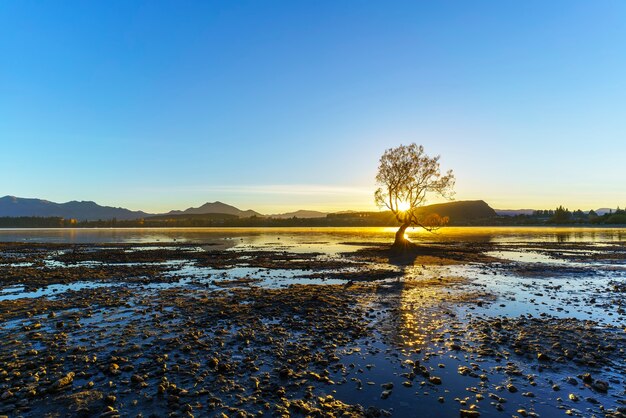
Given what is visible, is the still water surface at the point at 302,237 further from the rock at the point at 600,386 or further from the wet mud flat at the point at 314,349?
the rock at the point at 600,386

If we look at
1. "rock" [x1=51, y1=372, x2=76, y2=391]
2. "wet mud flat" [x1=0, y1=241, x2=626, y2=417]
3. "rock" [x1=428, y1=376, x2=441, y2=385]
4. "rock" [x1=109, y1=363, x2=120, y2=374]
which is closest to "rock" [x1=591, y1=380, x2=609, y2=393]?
"wet mud flat" [x1=0, y1=241, x2=626, y2=417]

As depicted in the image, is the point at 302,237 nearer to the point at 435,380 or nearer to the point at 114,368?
the point at 114,368

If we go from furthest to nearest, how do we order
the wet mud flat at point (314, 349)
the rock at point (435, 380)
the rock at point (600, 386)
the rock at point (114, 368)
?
the rock at point (114, 368) → the rock at point (435, 380) → the rock at point (600, 386) → the wet mud flat at point (314, 349)

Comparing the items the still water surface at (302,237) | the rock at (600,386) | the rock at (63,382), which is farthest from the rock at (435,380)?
the still water surface at (302,237)

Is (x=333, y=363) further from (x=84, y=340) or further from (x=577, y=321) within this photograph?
(x=577, y=321)

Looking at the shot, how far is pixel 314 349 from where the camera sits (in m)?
13.3

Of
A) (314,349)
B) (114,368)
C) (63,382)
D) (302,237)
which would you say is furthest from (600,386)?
(302,237)

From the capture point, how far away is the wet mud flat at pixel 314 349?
364 inches

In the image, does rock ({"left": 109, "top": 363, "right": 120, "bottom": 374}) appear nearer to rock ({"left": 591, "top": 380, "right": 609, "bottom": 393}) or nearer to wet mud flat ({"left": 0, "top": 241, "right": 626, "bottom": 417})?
wet mud flat ({"left": 0, "top": 241, "right": 626, "bottom": 417})

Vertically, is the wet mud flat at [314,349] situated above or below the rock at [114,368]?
below

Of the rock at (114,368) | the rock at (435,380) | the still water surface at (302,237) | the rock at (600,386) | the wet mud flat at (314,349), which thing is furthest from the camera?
the still water surface at (302,237)

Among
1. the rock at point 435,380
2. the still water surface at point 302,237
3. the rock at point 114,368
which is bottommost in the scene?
the still water surface at point 302,237

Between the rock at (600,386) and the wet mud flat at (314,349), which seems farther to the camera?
the rock at (600,386)

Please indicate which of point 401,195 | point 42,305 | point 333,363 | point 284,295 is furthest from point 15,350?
point 401,195
